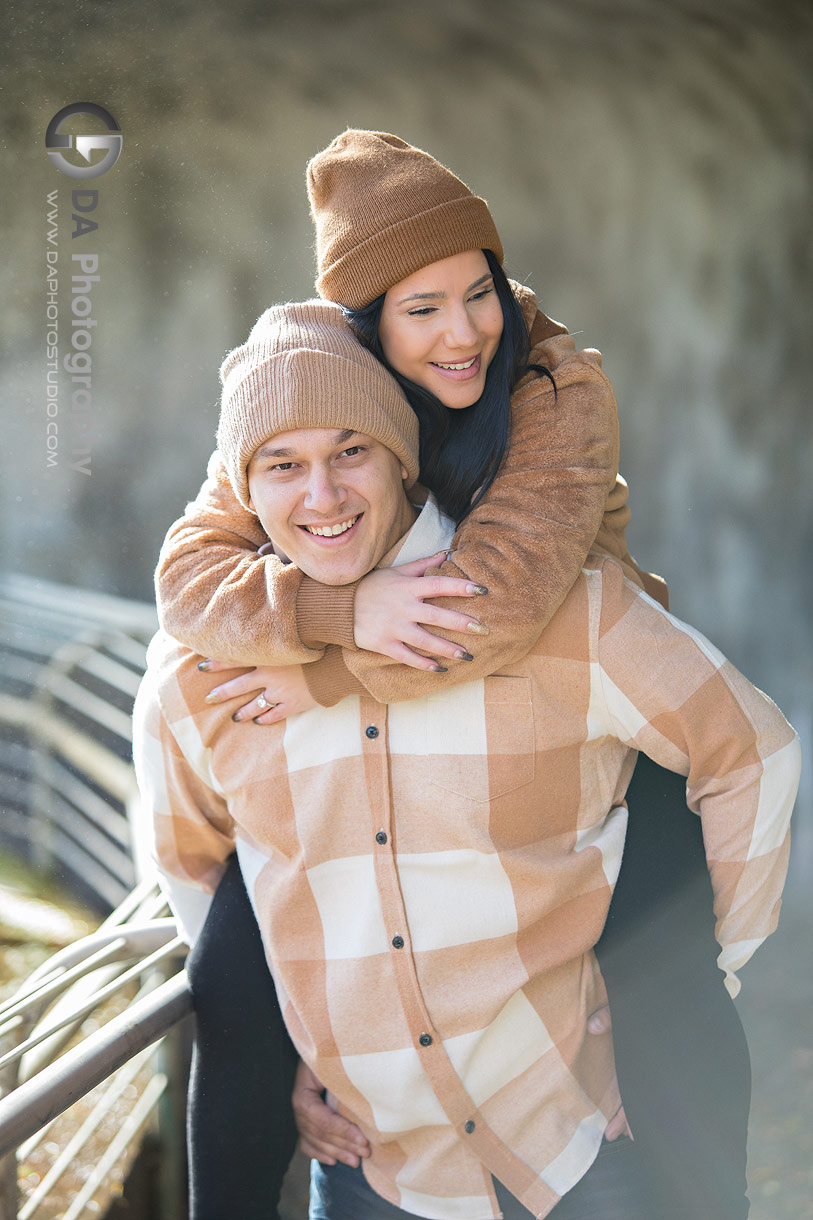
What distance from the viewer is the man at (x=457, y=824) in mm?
722

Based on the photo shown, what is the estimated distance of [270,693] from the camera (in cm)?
76

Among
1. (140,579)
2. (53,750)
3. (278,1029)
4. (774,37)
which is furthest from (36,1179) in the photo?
(774,37)

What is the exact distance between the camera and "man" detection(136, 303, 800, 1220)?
722 mm

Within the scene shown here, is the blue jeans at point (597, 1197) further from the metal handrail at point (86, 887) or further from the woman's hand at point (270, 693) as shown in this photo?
the woman's hand at point (270, 693)

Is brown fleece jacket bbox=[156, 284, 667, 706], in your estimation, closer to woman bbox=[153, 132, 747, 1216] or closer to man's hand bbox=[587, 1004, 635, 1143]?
woman bbox=[153, 132, 747, 1216]

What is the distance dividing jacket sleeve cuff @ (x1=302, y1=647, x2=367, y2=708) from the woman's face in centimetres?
22

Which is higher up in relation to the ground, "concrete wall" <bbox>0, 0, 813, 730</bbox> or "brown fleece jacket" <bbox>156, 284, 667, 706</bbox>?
"concrete wall" <bbox>0, 0, 813, 730</bbox>

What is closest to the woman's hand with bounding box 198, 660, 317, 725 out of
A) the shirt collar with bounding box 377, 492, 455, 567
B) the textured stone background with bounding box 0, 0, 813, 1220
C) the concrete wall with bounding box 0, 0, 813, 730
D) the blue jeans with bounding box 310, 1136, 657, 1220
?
the shirt collar with bounding box 377, 492, 455, 567

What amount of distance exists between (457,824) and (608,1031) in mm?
213

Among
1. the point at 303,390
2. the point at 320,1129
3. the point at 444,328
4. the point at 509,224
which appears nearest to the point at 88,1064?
the point at 320,1129

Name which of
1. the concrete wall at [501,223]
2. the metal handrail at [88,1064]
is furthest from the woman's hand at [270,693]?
the concrete wall at [501,223]

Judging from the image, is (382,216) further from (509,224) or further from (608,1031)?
(509,224)

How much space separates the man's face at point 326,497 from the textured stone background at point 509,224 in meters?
1.41

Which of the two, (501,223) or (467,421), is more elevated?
(501,223)
